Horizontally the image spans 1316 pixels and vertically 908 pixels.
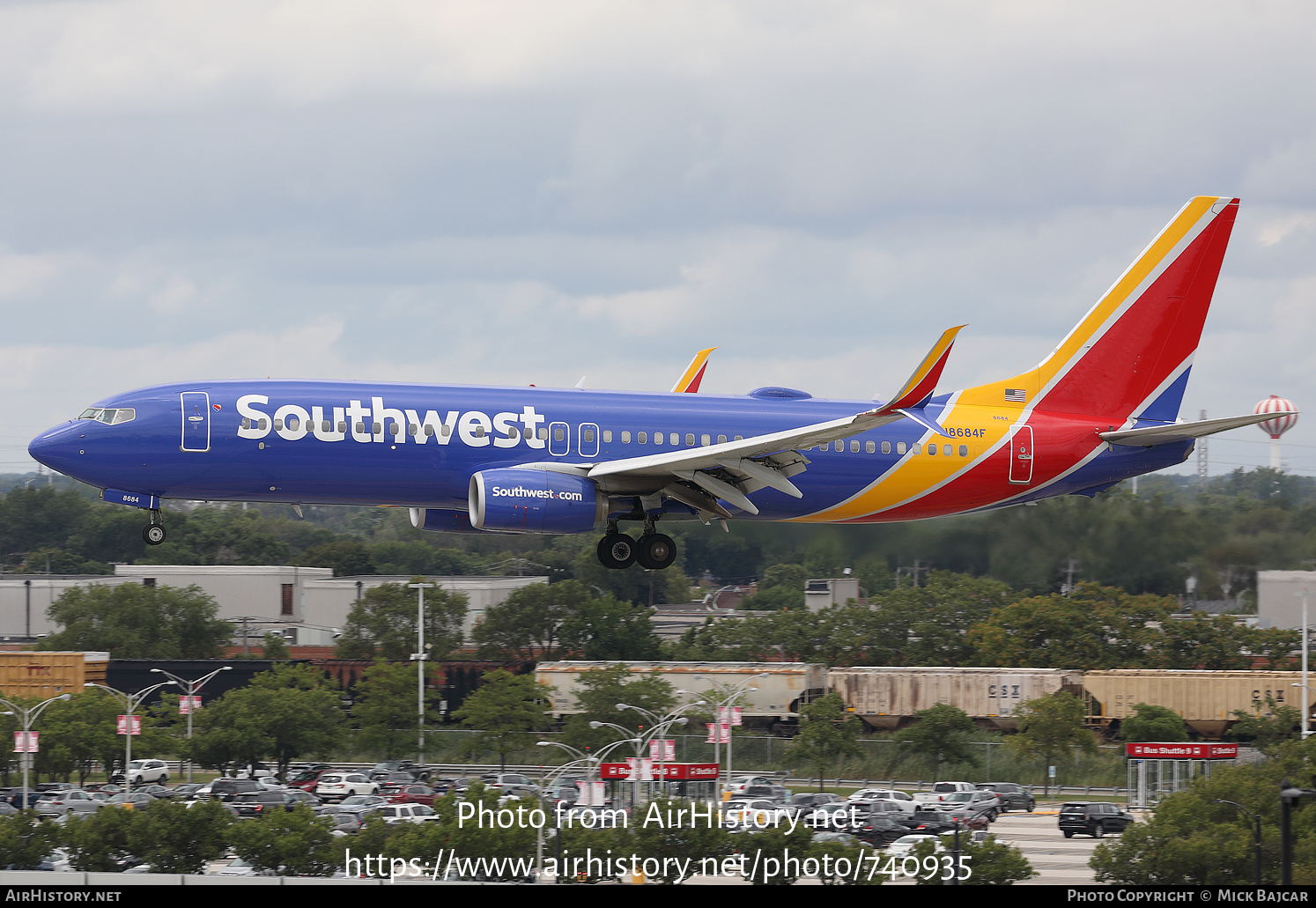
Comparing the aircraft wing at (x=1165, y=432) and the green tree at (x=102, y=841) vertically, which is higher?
the aircraft wing at (x=1165, y=432)

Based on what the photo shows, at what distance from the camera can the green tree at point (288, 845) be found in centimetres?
4888

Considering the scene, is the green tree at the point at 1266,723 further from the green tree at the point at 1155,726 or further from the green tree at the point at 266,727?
the green tree at the point at 266,727

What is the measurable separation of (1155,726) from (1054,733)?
235 inches

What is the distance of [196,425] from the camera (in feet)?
130

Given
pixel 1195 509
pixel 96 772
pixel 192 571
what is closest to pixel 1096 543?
pixel 1195 509

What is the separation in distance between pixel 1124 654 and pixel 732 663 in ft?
85.7

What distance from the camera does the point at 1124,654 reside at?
101062 mm

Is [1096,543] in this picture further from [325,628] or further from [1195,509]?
[325,628]

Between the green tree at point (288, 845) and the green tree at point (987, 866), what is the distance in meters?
18.8

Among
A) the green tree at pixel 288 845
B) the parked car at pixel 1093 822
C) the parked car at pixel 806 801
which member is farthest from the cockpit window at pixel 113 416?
the parked car at pixel 1093 822

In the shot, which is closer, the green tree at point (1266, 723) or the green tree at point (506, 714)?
the green tree at point (1266, 723)

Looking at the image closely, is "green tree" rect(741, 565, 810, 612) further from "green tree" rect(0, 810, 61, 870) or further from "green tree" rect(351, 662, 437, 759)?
"green tree" rect(0, 810, 61, 870)

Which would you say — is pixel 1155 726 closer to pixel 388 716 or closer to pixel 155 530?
pixel 388 716

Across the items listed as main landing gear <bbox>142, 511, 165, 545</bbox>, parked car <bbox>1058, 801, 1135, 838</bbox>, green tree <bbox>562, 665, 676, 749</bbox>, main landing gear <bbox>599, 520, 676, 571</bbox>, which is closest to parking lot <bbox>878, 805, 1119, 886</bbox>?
parked car <bbox>1058, 801, 1135, 838</bbox>
